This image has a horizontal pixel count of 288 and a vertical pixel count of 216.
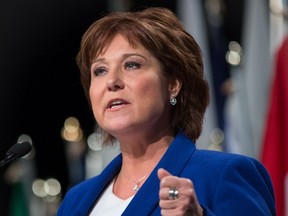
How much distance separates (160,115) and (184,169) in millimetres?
202

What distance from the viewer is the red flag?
4.61m

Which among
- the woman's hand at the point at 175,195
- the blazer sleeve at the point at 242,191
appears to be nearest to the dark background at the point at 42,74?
the blazer sleeve at the point at 242,191

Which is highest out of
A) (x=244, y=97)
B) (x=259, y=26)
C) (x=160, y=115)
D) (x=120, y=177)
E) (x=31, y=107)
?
(x=160, y=115)

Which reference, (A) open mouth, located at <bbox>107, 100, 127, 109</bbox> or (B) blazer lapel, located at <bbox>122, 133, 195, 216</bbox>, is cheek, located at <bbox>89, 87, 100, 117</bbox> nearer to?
(A) open mouth, located at <bbox>107, 100, 127, 109</bbox>

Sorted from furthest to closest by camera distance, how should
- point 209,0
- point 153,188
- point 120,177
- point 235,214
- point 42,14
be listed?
1. point 42,14
2. point 209,0
3. point 120,177
4. point 153,188
5. point 235,214

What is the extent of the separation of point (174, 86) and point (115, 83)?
23 cm

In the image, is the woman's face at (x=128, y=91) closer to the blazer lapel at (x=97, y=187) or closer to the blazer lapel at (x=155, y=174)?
the blazer lapel at (x=155, y=174)

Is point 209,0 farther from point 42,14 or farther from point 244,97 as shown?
point 42,14

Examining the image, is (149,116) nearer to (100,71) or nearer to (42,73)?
(100,71)

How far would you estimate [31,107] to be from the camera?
7293mm

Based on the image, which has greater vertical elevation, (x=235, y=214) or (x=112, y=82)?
(x=112, y=82)

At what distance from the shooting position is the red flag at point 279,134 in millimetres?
4609

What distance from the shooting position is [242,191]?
2.36 meters

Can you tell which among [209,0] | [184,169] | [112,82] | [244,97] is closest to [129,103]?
[112,82]
